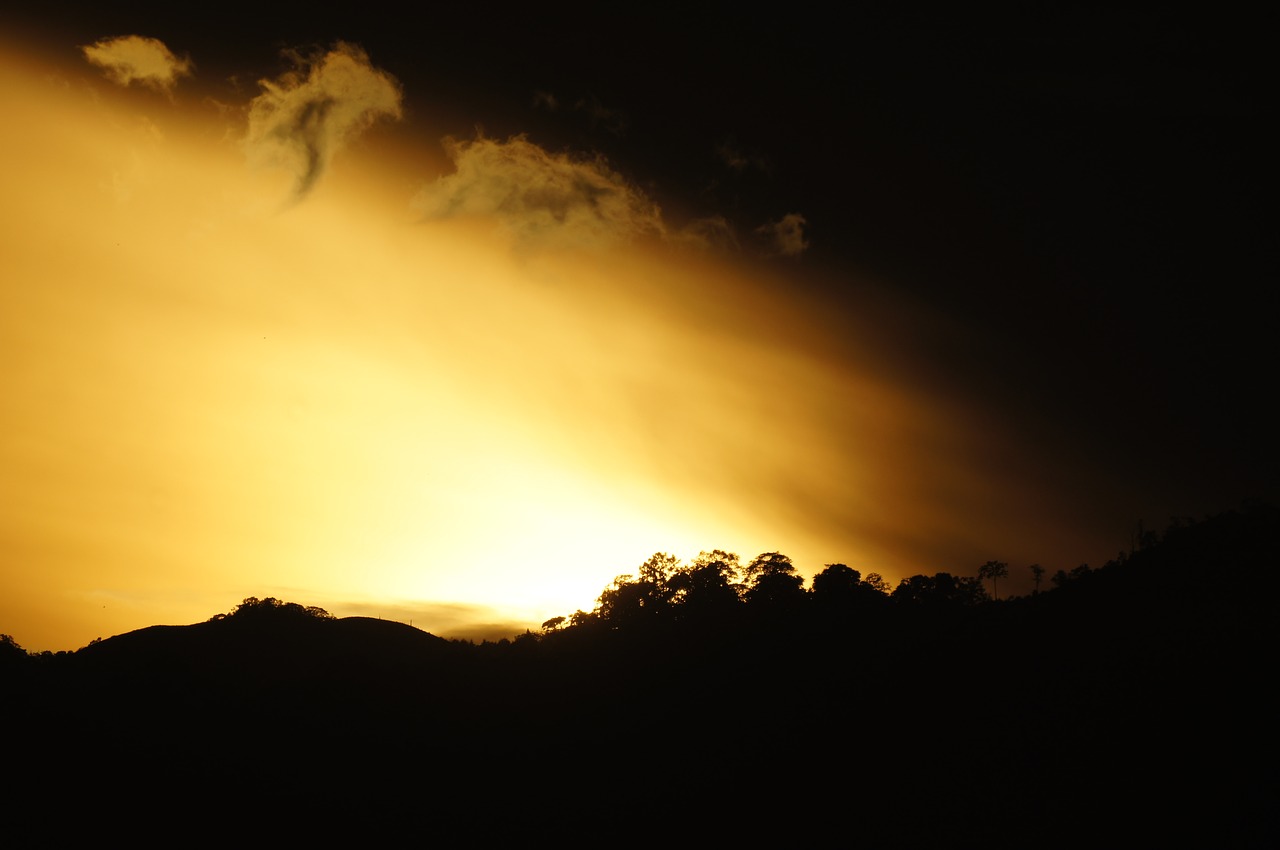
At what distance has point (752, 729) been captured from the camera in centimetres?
A: 7462

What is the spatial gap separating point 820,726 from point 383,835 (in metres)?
38.1

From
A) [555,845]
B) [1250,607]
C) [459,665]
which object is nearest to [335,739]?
[459,665]

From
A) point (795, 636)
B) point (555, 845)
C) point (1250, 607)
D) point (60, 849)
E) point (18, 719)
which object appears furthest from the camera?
point (795, 636)

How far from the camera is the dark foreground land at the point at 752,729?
50.1 meters

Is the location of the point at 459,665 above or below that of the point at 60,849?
above

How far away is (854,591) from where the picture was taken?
116 m

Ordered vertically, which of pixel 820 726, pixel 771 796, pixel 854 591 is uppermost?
pixel 854 591

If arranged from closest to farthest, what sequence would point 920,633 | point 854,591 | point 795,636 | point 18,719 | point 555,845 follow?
point 555,845 → point 18,719 → point 920,633 → point 795,636 → point 854,591

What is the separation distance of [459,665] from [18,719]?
4482 centimetres

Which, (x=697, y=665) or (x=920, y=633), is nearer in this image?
(x=920, y=633)

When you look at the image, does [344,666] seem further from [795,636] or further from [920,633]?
[920,633]

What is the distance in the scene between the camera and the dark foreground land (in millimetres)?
50125

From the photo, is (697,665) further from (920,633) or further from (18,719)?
(18,719)

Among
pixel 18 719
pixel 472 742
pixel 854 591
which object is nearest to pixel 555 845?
pixel 472 742
